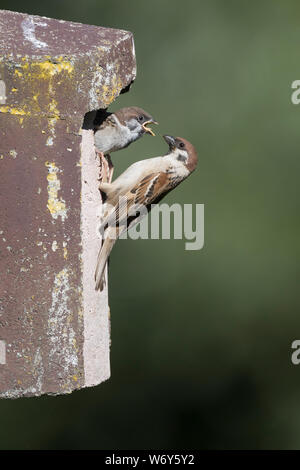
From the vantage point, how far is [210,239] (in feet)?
34.4

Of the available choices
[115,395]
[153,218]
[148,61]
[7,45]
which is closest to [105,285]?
[7,45]

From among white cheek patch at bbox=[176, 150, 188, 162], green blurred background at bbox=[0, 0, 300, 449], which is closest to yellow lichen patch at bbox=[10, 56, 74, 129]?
white cheek patch at bbox=[176, 150, 188, 162]

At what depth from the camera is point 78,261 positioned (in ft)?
15.9

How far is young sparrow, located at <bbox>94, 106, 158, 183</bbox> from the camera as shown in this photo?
215 inches

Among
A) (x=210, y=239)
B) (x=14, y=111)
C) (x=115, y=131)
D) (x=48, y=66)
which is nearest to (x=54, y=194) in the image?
(x=14, y=111)

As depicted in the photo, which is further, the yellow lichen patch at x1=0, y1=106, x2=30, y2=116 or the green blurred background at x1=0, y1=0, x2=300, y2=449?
the green blurred background at x1=0, y1=0, x2=300, y2=449

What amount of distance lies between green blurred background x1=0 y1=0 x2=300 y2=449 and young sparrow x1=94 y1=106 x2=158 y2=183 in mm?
3799

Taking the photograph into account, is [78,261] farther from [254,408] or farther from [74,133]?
[254,408]

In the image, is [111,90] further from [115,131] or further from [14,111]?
[115,131]

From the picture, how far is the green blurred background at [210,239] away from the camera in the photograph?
10547 mm

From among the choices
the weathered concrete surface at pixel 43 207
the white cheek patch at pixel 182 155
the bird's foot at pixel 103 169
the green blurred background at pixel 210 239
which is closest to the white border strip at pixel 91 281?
the weathered concrete surface at pixel 43 207

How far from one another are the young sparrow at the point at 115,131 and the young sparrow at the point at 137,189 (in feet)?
0.40

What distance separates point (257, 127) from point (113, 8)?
5.55 ft

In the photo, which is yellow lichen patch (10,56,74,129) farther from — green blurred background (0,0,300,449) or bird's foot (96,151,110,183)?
green blurred background (0,0,300,449)
